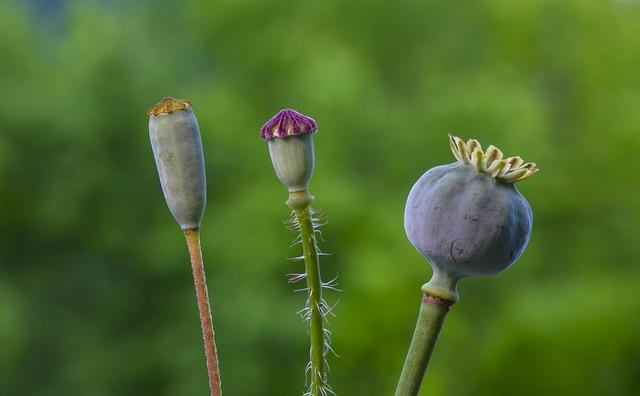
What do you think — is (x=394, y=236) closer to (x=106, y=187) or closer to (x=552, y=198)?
(x=552, y=198)

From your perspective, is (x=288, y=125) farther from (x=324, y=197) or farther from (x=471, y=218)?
(x=324, y=197)

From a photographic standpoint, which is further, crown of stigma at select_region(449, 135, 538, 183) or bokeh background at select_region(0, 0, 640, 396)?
bokeh background at select_region(0, 0, 640, 396)

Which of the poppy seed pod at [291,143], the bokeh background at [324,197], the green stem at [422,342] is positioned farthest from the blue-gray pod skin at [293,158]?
the bokeh background at [324,197]

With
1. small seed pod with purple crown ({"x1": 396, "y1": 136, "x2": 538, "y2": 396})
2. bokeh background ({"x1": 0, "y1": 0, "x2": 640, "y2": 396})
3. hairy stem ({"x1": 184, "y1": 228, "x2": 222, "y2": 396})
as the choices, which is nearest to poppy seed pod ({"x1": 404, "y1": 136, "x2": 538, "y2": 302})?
small seed pod with purple crown ({"x1": 396, "y1": 136, "x2": 538, "y2": 396})

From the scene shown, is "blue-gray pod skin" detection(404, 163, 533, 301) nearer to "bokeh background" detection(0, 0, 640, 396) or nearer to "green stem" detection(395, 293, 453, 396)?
"green stem" detection(395, 293, 453, 396)

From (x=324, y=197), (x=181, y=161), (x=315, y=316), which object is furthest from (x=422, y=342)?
(x=324, y=197)

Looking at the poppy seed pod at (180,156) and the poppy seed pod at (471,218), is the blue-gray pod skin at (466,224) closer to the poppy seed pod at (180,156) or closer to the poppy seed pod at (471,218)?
the poppy seed pod at (471,218)
